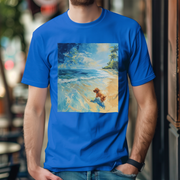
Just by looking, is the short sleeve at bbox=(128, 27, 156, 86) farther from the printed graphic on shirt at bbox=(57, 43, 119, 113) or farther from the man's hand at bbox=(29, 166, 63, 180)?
the man's hand at bbox=(29, 166, 63, 180)

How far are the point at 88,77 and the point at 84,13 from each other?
13.7 inches

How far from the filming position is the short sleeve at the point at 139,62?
5.02 ft

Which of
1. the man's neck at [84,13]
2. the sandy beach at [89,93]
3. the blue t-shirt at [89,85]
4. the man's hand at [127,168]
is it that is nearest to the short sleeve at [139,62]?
the blue t-shirt at [89,85]

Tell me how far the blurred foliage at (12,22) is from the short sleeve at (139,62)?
17.7 feet

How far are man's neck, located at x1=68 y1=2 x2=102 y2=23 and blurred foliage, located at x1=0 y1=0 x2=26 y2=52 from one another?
206 inches

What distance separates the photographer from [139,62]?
61.2 inches

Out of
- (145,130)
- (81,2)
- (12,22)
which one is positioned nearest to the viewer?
(81,2)

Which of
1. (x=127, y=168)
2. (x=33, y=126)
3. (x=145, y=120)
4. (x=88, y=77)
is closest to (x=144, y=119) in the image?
(x=145, y=120)

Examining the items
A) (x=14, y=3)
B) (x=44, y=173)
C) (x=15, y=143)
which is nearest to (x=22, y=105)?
(x=14, y=3)

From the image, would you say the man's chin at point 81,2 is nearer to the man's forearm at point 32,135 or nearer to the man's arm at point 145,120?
the man's arm at point 145,120

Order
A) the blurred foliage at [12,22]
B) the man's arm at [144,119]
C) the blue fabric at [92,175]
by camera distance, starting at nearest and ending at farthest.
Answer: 1. the blue fabric at [92,175]
2. the man's arm at [144,119]
3. the blurred foliage at [12,22]

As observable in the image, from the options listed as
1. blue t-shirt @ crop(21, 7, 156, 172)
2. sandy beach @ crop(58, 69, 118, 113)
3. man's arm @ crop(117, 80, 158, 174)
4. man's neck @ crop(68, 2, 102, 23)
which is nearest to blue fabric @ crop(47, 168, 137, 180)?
blue t-shirt @ crop(21, 7, 156, 172)

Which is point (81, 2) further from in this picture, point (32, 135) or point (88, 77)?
point (32, 135)

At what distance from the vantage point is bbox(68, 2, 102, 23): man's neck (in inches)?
59.9
